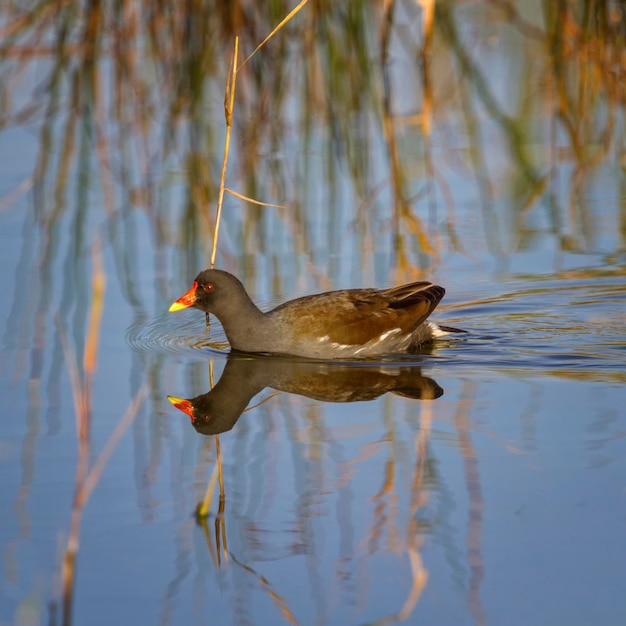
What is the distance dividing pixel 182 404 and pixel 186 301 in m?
1.27

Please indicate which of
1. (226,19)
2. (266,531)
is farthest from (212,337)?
(226,19)

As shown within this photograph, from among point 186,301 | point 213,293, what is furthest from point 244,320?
point 186,301

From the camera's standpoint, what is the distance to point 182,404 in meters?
6.26

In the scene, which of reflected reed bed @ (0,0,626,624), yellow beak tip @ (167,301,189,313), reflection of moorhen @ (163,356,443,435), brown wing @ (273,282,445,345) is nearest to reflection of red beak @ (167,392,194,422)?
reflection of moorhen @ (163,356,443,435)

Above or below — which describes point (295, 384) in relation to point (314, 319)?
below

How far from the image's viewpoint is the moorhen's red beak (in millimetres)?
7375

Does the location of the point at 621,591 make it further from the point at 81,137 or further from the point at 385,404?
the point at 81,137

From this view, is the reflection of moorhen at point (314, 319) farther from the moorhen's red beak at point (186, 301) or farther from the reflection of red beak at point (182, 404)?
the reflection of red beak at point (182, 404)

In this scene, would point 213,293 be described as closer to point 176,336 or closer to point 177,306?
point 177,306

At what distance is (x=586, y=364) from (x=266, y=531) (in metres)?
2.87

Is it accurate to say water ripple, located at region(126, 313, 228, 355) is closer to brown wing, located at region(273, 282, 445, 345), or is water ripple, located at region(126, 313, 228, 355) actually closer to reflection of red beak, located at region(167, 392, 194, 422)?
brown wing, located at region(273, 282, 445, 345)

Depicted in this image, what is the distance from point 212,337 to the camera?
7.96 m

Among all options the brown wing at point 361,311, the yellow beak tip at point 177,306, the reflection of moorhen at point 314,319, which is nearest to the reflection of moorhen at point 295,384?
the reflection of moorhen at point 314,319

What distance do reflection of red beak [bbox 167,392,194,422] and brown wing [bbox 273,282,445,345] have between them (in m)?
1.19
